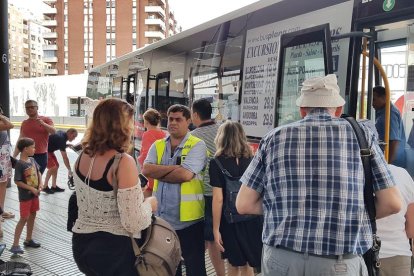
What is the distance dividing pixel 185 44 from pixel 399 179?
6.08 metres

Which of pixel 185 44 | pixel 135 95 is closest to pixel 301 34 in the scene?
pixel 185 44

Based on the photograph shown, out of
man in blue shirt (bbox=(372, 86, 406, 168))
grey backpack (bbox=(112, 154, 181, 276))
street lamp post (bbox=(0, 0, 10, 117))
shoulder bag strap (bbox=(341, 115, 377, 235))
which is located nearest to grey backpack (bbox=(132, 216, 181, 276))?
grey backpack (bbox=(112, 154, 181, 276))

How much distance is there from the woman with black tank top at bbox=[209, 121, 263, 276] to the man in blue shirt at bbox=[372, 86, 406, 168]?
4.74ft

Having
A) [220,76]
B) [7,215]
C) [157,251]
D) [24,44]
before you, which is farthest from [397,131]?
[24,44]

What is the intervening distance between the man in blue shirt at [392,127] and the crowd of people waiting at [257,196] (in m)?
1.46

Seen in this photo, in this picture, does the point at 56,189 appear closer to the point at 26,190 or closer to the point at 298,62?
the point at 26,190

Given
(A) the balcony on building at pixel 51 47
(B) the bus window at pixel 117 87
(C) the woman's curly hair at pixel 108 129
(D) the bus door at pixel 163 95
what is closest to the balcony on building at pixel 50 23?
(A) the balcony on building at pixel 51 47

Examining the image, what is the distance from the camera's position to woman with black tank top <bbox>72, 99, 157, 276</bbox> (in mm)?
2482

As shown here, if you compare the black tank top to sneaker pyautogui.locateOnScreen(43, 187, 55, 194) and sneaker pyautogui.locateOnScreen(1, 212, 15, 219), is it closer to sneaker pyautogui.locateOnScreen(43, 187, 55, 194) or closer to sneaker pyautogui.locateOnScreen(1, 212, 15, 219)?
sneaker pyautogui.locateOnScreen(1, 212, 15, 219)

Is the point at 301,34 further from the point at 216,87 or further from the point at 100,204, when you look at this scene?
the point at 100,204

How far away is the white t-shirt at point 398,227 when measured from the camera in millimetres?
2582

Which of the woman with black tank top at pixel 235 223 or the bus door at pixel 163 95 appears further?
the bus door at pixel 163 95

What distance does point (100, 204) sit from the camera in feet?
8.27

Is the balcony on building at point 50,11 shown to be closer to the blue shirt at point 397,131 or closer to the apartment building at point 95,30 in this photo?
the apartment building at point 95,30
